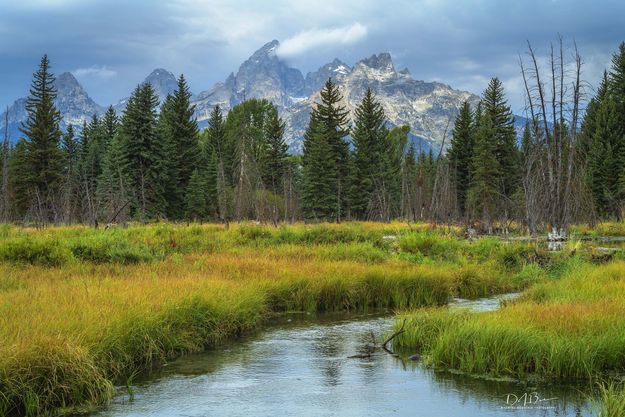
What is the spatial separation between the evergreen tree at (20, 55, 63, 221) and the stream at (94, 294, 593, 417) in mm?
50193

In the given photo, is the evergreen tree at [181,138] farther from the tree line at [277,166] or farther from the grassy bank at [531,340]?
the grassy bank at [531,340]

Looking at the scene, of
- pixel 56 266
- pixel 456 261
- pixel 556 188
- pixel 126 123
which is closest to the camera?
pixel 56 266

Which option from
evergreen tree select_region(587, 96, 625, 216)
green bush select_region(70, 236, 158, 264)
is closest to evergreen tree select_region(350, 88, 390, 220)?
evergreen tree select_region(587, 96, 625, 216)

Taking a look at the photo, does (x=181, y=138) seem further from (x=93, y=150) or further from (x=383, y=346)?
(x=383, y=346)

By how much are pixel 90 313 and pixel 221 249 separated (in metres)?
12.7

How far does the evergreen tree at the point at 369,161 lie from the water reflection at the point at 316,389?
48262 mm

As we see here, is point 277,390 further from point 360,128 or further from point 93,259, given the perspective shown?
point 360,128

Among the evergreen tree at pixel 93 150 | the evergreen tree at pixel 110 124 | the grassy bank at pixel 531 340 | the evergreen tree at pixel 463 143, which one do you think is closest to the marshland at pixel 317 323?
the grassy bank at pixel 531 340

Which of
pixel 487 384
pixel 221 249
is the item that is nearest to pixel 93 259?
pixel 221 249

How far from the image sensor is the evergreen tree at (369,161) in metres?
61.8

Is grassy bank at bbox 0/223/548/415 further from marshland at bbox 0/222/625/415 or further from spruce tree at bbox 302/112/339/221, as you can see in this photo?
spruce tree at bbox 302/112/339/221

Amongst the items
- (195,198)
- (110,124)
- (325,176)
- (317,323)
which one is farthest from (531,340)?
(110,124)

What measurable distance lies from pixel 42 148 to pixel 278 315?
5121cm

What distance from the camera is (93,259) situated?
55.2ft
